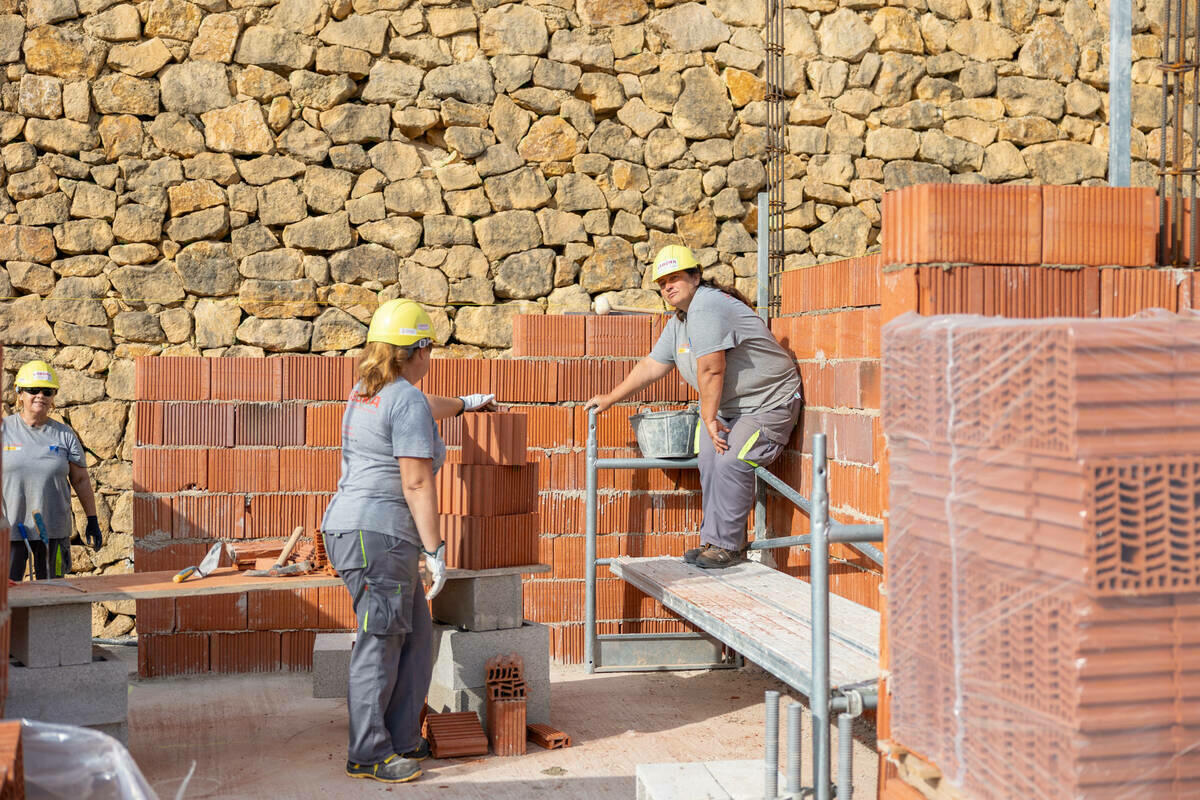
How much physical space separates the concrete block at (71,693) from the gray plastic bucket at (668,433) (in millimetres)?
2996

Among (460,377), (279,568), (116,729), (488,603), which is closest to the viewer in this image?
(116,729)

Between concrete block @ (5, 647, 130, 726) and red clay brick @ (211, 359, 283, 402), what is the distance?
211cm

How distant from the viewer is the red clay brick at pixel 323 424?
22.2 feet

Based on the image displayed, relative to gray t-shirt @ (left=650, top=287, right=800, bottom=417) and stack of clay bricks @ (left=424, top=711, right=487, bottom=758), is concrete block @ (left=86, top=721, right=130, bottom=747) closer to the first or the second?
stack of clay bricks @ (left=424, top=711, right=487, bottom=758)

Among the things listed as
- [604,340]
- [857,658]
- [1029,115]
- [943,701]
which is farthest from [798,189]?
[943,701]

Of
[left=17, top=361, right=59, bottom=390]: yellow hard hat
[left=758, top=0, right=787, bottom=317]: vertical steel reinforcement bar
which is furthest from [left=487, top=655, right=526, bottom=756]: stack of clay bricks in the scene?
[left=758, top=0, right=787, bottom=317]: vertical steel reinforcement bar

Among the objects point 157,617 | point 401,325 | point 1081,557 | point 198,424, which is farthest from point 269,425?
point 1081,557

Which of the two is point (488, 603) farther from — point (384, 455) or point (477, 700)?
point (384, 455)

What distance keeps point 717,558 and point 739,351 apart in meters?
1.05

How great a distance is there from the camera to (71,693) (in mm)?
4762

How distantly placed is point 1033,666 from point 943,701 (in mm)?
394

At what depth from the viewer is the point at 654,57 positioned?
907 centimetres

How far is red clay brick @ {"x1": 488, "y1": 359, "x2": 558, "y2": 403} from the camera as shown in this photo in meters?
6.89

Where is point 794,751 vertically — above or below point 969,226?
below
